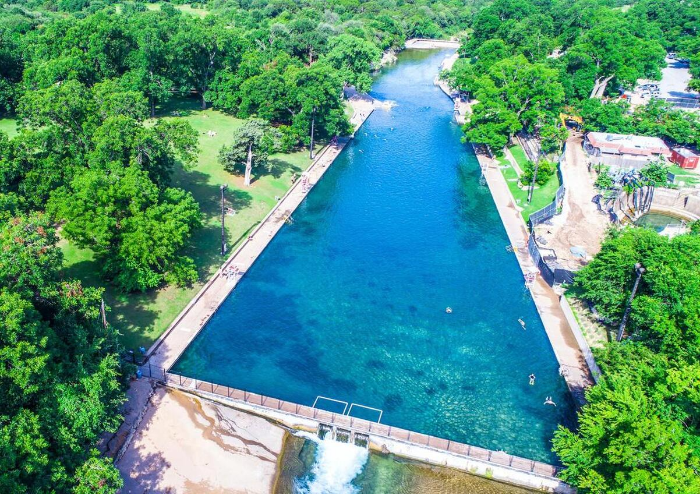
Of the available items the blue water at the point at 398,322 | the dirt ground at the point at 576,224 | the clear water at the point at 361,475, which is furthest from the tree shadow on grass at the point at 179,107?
the clear water at the point at 361,475

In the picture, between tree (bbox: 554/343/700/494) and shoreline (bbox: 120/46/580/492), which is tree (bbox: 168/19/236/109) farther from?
tree (bbox: 554/343/700/494)

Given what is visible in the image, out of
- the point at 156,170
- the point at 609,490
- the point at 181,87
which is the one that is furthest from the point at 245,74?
the point at 609,490

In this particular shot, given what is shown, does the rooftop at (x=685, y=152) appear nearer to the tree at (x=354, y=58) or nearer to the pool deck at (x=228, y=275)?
the pool deck at (x=228, y=275)

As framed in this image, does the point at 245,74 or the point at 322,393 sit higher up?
the point at 245,74

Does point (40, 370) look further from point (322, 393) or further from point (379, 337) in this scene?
point (379, 337)

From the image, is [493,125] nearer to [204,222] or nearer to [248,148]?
[248,148]

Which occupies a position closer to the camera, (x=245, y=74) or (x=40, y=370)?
(x=40, y=370)

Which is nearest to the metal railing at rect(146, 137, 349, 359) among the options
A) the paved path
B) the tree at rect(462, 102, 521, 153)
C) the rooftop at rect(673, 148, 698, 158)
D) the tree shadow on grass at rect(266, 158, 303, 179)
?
the tree shadow on grass at rect(266, 158, 303, 179)
